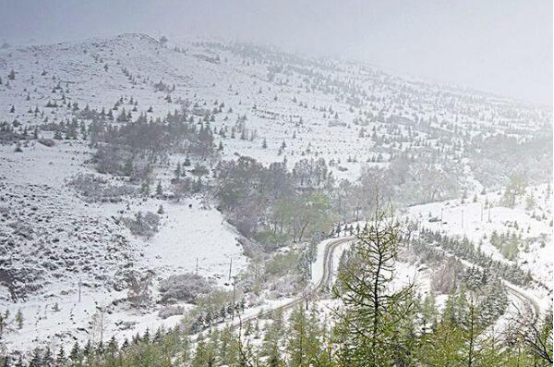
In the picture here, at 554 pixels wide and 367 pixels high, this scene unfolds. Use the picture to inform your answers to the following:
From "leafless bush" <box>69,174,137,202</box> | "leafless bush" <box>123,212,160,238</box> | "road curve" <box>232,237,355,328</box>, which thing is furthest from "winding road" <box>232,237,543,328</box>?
"leafless bush" <box>69,174,137,202</box>

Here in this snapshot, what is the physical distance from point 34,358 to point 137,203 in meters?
32.2

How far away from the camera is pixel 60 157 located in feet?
176

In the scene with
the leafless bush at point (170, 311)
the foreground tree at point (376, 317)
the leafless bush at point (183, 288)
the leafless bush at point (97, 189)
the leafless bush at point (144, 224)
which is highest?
the foreground tree at point (376, 317)

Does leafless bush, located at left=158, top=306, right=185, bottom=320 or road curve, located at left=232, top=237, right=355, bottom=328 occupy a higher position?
road curve, located at left=232, top=237, right=355, bottom=328

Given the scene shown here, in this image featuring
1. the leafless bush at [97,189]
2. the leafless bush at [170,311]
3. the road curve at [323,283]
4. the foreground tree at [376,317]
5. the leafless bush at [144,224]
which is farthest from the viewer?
the leafless bush at [144,224]

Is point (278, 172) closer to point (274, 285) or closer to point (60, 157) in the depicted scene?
point (274, 285)

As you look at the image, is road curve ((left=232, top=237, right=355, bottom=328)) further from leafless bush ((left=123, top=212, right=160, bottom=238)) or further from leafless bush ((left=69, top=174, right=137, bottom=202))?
leafless bush ((left=69, top=174, right=137, bottom=202))

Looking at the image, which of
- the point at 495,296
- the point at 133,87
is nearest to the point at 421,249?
the point at 495,296

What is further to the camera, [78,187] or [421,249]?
[421,249]

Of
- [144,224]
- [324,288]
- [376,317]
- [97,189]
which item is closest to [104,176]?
[97,189]

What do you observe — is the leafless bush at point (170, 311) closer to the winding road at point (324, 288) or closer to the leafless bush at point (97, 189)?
the winding road at point (324, 288)

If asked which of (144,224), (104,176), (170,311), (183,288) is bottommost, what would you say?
Answer: (170,311)

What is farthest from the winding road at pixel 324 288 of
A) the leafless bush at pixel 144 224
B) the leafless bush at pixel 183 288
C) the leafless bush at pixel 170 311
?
the leafless bush at pixel 144 224

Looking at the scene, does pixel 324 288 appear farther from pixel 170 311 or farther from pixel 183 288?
pixel 170 311
